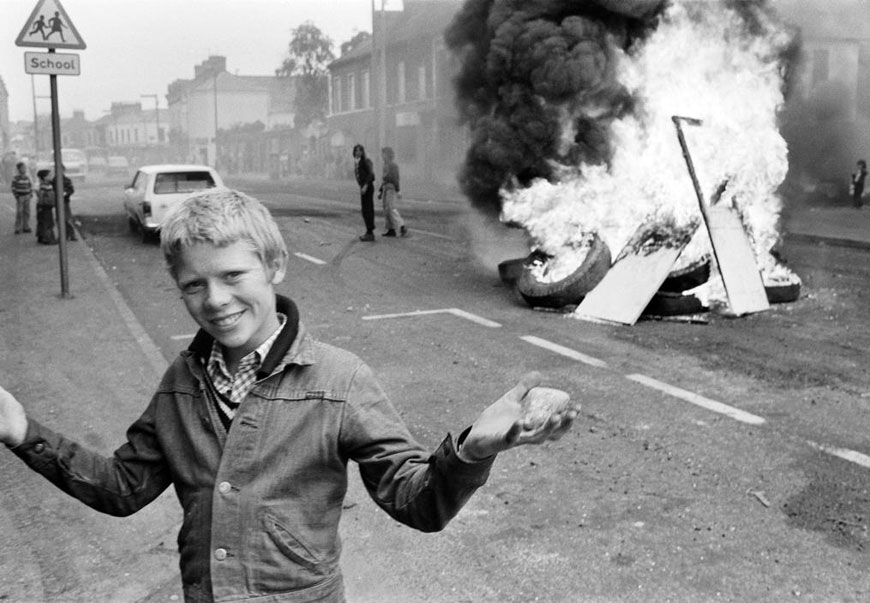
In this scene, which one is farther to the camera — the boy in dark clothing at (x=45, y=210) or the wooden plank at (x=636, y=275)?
the boy in dark clothing at (x=45, y=210)

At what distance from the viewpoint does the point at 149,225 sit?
56.4ft

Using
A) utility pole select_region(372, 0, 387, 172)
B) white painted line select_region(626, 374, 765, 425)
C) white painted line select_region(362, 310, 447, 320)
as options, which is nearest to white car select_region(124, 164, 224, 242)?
white painted line select_region(362, 310, 447, 320)

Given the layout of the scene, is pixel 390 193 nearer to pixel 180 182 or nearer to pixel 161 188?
pixel 180 182

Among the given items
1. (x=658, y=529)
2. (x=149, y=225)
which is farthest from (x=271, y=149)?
(x=658, y=529)

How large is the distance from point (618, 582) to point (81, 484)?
2.48m

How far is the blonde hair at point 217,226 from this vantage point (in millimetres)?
1965

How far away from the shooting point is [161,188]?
58.2ft

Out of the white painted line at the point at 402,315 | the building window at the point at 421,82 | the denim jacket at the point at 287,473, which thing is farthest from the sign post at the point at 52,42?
the building window at the point at 421,82

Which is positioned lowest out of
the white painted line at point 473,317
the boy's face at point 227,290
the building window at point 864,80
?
the white painted line at point 473,317

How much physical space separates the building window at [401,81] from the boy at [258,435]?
44.6 metres

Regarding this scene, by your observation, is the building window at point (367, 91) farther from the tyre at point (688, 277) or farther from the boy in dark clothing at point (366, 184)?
the tyre at point (688, 277)

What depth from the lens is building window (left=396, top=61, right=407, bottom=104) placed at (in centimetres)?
4561

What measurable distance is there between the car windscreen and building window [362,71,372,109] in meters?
37.5

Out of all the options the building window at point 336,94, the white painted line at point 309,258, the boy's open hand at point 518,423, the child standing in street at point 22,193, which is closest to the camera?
the boy's open hand at point 518,423
